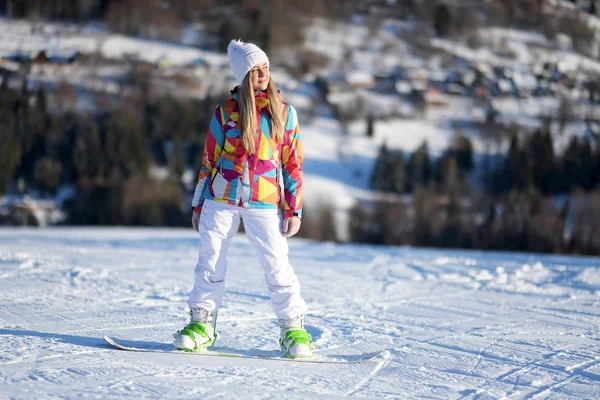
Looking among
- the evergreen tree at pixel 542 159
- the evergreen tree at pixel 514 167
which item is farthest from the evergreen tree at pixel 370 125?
the evergreen tree at pixel 542 159

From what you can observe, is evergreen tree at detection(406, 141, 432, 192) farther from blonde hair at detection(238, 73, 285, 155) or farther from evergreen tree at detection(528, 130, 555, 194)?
blonde hair at detection(238, 73, 285, 155)

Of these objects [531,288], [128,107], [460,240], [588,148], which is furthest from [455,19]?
[531,288]

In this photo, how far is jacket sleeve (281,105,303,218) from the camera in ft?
9.54

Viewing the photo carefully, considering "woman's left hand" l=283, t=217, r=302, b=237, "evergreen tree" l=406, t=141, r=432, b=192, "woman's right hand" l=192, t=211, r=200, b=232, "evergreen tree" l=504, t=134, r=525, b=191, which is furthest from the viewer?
"evergreen tree" l=406, t=141, r=432, b=192

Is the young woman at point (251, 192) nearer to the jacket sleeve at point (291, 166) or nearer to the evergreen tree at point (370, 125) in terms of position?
the jacket sleeve at point (291, 166)

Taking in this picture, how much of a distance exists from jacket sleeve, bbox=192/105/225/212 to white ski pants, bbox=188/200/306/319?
64 millimetres

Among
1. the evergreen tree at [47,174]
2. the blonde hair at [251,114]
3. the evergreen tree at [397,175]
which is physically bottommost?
the evergreen tree at [47,174]

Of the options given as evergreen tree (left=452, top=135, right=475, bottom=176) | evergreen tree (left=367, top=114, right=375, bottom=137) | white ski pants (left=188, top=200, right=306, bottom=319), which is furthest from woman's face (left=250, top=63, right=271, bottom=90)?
evergreen tree (left=367, top=114, right=375, bottom=137)

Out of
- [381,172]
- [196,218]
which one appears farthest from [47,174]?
[196,218]

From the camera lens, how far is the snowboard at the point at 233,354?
284 centimetres

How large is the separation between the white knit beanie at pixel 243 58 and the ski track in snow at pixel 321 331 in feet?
4.35

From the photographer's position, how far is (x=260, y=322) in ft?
12.3

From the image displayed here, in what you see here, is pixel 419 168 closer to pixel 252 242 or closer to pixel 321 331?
pixel 321 331

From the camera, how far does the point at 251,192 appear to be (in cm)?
282
